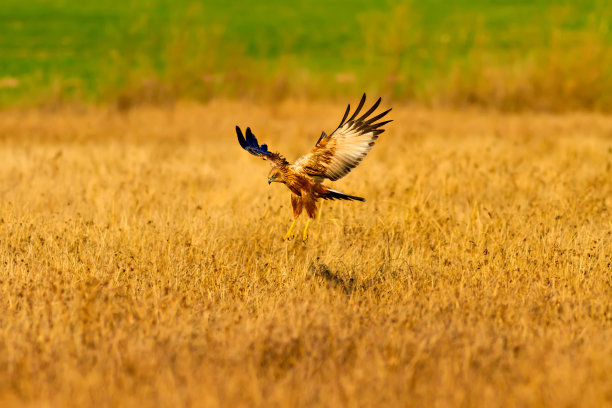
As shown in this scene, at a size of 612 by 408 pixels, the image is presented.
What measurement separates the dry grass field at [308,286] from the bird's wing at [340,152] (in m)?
0.63

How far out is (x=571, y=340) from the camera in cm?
420

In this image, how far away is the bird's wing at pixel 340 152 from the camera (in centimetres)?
554

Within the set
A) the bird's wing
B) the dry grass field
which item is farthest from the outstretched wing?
the dry grass field

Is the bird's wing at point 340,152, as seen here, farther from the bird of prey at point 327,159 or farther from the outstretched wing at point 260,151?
the outstretched wing at point 260,151

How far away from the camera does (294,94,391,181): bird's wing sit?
5535mm

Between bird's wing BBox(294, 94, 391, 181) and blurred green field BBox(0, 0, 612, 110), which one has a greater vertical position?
blurred green field BBox(0, 0, 612, 110)

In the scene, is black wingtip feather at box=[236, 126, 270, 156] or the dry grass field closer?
the dry grass field

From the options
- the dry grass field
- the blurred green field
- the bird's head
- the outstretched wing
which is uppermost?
the blurred green field

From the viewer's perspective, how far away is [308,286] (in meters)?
5.26

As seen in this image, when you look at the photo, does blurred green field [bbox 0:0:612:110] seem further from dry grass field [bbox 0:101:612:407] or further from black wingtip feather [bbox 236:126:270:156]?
black wingtip feather [bbox 236:126:270:156]

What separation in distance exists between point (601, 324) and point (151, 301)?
262 centimetres

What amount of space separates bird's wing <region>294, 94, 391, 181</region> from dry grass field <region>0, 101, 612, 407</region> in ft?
2.07

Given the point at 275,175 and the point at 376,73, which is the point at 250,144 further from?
the point at 376,73

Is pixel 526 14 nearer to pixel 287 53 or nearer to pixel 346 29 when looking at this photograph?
pixel 346 29
